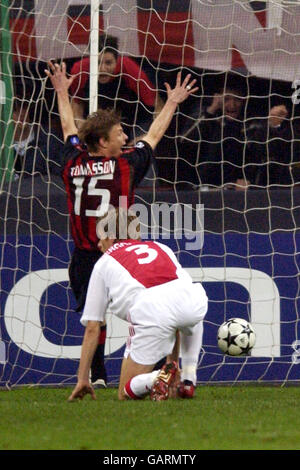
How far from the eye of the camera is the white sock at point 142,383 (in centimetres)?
786

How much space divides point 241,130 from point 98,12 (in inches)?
66.2

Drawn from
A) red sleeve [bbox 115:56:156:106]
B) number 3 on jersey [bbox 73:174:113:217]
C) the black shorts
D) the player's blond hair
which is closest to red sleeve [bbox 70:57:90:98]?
red sleeve [bbox 115:56:156:106]

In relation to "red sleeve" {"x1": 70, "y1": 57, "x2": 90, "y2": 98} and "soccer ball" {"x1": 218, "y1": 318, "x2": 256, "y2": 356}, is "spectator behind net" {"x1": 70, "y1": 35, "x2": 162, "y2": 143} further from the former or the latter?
"soccer ball" {"x1": 218, "y1": 318, "x2": 256, "y2": 356}

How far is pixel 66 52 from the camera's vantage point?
34.4 feet

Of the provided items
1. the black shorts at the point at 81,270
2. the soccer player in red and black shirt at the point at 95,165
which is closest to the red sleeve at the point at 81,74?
the soccer player in red and black shirt at the point at 95,165

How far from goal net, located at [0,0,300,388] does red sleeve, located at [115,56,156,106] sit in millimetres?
12

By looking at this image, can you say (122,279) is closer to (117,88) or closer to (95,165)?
(95,165)

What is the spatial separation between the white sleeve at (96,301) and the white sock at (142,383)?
486 mm

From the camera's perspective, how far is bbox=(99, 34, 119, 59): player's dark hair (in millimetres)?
10219

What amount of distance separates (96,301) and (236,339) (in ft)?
4.96
